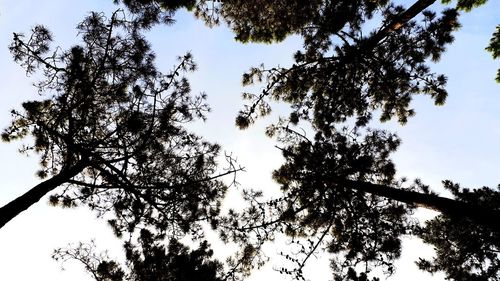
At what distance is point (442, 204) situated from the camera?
240 inches

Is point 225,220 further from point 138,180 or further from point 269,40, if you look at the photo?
point 269,40

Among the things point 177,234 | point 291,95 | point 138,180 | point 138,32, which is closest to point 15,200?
point 138,180

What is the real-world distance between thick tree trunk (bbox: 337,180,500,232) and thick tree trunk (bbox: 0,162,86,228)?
5360 mm

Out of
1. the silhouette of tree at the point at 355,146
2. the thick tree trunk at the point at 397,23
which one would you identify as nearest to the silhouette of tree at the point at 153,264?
the silhouette of tree at the point at 355,146

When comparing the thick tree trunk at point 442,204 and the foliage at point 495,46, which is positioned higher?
the foliage at point 495,46

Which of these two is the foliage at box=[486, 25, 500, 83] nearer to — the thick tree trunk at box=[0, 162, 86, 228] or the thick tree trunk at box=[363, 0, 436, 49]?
the thick tree trunk at box=[363, 0, 436, 49]

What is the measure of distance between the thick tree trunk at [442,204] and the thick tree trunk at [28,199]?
5360 millimetres

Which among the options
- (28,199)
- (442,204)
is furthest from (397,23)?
(28,199)

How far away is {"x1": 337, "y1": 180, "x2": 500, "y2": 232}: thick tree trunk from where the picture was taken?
5.45m

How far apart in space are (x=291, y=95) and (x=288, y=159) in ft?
7.17

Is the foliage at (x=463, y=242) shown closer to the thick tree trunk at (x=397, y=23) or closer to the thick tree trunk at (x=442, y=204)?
the thick tree trunk at (x=442, y=204)

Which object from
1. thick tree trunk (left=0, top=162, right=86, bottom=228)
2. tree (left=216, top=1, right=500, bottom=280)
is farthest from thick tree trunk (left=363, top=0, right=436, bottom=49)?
thick tree trunk (left=0, top=162, right=86, bottom=228)

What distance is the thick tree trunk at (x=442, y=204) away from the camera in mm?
5453

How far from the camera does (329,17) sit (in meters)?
8.52
